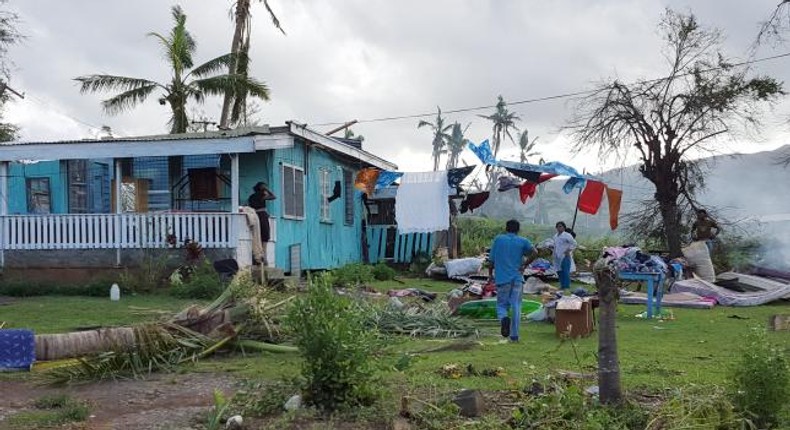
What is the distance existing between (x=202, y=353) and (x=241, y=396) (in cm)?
226

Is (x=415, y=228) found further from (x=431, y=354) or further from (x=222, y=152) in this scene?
(x=431, y=354)

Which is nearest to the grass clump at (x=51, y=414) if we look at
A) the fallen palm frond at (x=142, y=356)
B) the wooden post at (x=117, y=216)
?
the fallen palm frond at (x=142, y=356)

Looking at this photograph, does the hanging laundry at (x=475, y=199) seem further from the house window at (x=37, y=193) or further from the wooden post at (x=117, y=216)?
the house window at (x=37, y=193)

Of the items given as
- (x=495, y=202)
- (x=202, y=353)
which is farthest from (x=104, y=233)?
(x=495, y=202)

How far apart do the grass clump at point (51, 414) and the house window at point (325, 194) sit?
14359 millimetres

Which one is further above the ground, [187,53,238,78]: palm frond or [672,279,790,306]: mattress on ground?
[187,53,238,78]: palm frond

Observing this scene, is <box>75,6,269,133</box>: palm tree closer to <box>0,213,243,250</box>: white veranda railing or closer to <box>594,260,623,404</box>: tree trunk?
<box>0,213,243,250</box>: white veranda railing

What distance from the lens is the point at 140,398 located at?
652cm

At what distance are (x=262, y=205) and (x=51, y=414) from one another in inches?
429

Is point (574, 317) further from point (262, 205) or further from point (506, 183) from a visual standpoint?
point (506, 183)

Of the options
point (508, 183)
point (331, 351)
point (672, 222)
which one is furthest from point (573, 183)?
point (331, 351)

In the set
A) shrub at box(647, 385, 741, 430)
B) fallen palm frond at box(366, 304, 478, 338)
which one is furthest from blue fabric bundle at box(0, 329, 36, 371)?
shrub at box(647, 385, 741, 430)

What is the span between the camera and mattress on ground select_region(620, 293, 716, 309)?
1427 centimetres

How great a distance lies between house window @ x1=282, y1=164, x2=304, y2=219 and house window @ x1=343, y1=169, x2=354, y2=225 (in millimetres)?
3586
